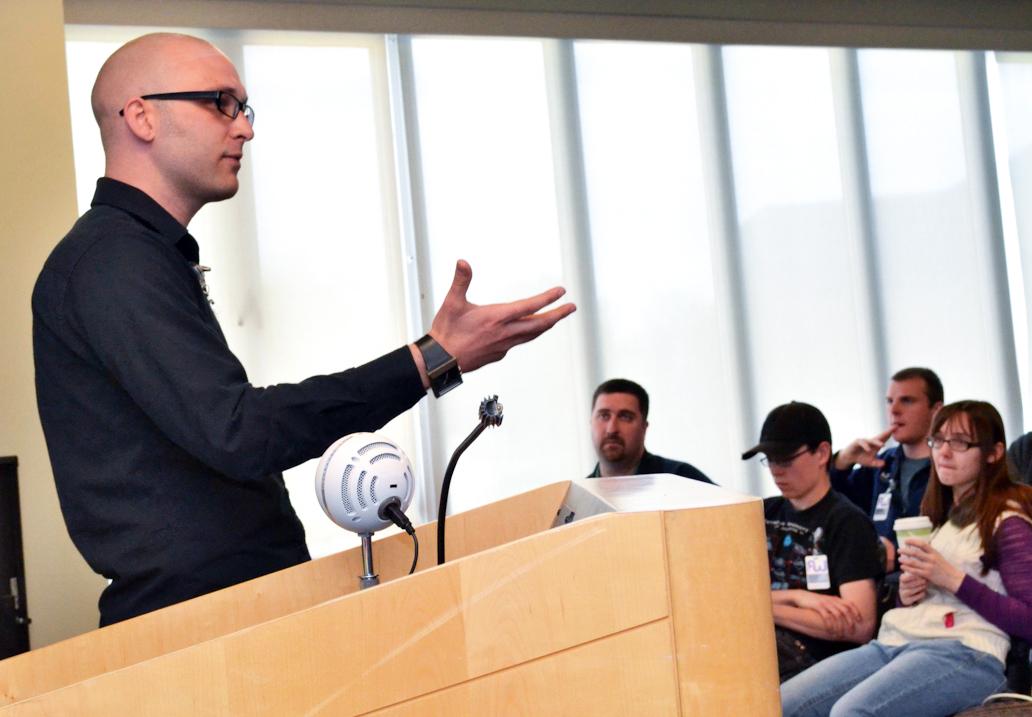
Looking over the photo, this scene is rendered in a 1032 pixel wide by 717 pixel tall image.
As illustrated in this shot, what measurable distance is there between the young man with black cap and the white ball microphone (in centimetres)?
186

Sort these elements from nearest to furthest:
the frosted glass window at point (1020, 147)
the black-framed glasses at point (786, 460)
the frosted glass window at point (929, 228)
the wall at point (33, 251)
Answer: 1. the black-framed glasses at point (786, 460)
2. the wall at point (33, 251)
3. the frosted glass window at point (929, 228)
4. the frosted glass window at point (1020, 147)

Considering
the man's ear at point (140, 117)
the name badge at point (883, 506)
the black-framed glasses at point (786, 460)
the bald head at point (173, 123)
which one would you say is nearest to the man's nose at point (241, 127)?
the bald head at point (173, 123)

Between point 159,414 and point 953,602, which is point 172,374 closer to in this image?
point 159,414

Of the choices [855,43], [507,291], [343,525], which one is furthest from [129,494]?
[855,43]

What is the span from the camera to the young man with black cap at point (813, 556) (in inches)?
119

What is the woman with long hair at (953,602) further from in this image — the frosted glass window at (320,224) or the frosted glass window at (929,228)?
the frosted glass window at (929,228)

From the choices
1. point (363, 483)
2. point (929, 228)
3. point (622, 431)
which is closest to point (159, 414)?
point (363, 483)

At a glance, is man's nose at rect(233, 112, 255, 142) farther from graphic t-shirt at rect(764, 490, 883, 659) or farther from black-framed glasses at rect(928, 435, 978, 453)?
black-framed glasses at rect(928, 435, 978, 453)

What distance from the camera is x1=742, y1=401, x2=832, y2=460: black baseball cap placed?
11.0ft

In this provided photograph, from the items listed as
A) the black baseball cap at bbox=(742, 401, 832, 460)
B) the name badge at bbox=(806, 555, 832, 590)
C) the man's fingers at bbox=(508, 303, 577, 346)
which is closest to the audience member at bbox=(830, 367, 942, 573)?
the black baseball cap at bbox=(742, 401, 832, 460)

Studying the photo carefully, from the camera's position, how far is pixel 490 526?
1578 mm

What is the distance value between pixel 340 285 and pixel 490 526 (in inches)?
121

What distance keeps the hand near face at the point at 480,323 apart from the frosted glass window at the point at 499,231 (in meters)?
3.32

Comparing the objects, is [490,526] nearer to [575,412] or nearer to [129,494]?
[129,494]
